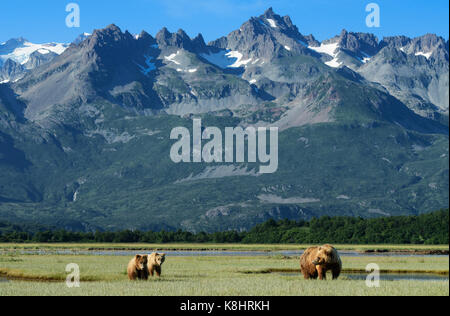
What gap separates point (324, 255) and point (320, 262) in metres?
0.84

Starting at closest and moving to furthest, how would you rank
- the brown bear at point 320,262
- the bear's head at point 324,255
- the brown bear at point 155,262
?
the bear's head at point 324,255, the brown bear at point 320,262, the brown bear at point 155,262

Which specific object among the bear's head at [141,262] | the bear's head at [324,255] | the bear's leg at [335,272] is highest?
the bear's head at [324,255]

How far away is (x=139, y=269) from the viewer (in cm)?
5944

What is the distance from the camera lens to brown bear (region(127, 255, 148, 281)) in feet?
194

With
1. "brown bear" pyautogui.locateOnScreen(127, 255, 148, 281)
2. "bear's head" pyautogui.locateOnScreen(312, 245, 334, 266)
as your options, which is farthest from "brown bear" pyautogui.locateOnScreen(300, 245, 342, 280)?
"brown bear" pyautogui.locateOnScreen(127, 255, 148, 281)

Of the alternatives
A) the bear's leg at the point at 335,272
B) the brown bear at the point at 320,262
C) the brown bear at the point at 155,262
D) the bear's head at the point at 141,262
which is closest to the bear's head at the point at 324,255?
the brown bear at the point at 320,262

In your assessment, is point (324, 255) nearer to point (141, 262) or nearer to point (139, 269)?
point (141, 262)

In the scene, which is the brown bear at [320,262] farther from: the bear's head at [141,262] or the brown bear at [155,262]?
the bear's head at [141,262]

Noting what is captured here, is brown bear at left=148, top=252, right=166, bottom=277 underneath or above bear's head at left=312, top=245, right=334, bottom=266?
underneath

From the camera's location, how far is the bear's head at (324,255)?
55.1 meters

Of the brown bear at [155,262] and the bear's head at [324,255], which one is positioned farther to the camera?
the brown bear at [155,262]

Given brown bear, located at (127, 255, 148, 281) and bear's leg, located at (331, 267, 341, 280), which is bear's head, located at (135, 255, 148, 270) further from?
bear's leg, located at (331, 267, 341, 280)
